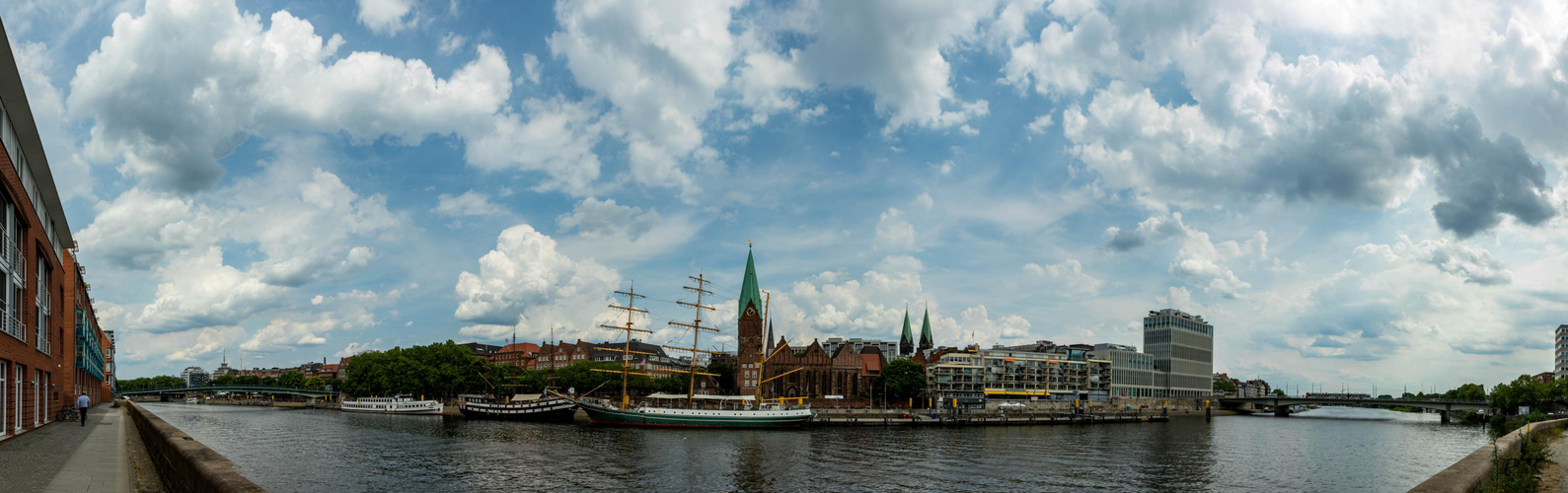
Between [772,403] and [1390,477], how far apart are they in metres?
69.5

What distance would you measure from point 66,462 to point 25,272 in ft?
52.9

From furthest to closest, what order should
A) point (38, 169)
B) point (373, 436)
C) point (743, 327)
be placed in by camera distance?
point (743, 327) < point (373, 436) < point (38, 169)

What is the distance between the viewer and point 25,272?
3491cm

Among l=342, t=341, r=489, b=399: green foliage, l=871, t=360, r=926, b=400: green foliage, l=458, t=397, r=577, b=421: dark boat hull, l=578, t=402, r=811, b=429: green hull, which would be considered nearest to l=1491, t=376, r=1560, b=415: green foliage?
l=871, t=360, r=926, b=400: green foliage

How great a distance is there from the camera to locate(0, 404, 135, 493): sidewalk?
19.6m

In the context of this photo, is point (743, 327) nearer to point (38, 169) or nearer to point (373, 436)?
point (373, 436)

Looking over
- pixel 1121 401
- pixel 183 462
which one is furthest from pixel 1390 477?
pixel 1121 401

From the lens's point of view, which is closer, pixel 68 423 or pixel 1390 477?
pixel 68 423

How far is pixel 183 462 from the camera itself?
16.5 meters

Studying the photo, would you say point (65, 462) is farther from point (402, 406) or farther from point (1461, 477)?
point (402, 406)

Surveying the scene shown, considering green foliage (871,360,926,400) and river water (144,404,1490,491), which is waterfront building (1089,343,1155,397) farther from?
river water (144,404,1490,491)

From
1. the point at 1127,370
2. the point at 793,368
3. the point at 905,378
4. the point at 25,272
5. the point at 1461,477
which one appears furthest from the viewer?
the point at 1127,370

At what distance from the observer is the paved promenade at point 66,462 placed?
19.6 metres

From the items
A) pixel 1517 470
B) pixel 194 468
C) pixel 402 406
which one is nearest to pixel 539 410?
pixel 402 406
